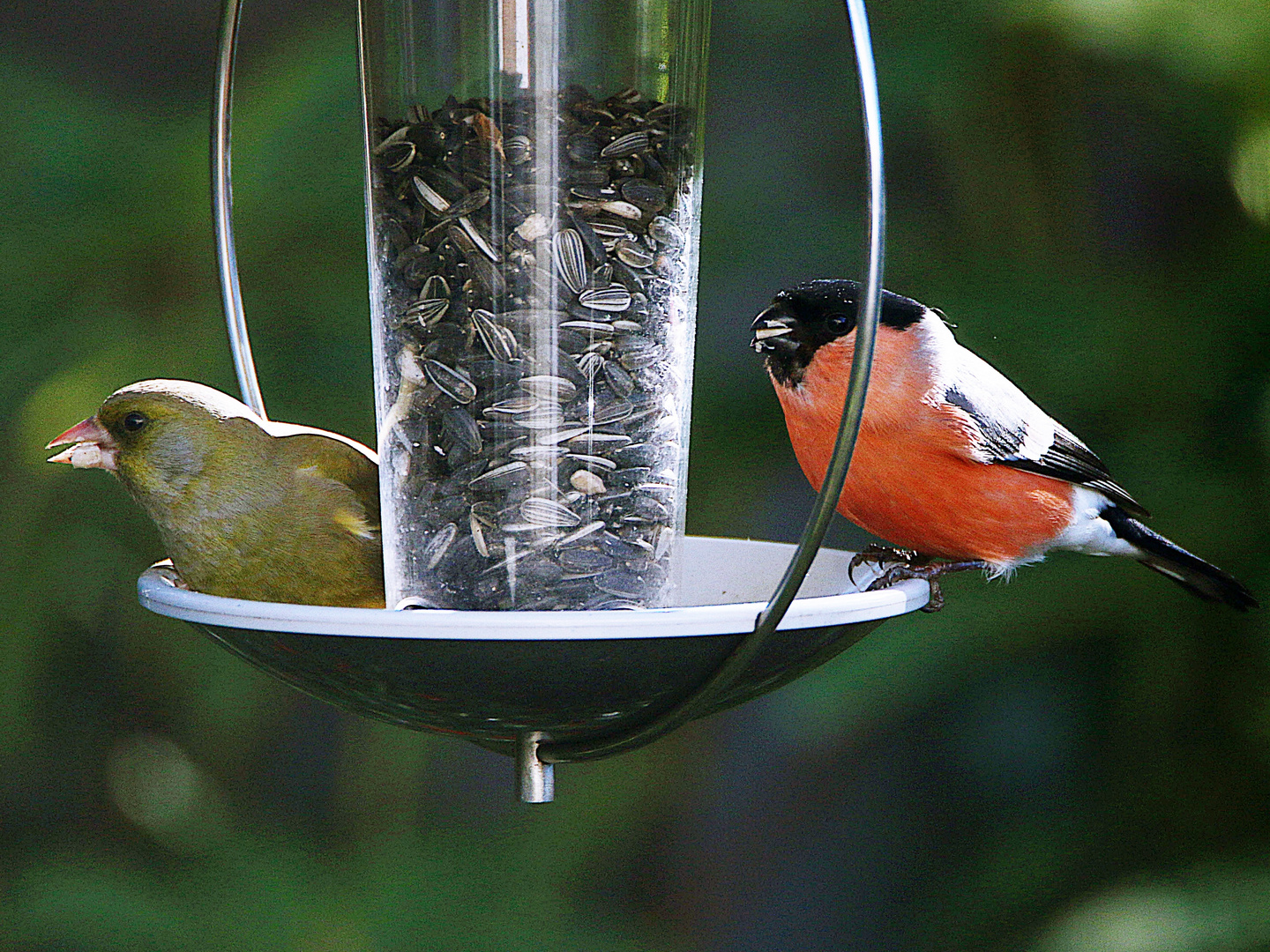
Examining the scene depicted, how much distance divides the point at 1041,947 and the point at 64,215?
7.59 feet

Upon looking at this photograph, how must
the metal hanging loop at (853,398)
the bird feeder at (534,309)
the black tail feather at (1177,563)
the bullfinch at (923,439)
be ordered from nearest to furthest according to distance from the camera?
the metal hanging loop at (853,398)
the bird feeder at (534,309)
the bullfinch at (923,439)
the black tail feather at (1177,563)

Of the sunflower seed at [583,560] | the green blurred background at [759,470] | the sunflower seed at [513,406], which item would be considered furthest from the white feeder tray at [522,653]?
the green blurred background at [759,470]

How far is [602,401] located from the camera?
1.14 m

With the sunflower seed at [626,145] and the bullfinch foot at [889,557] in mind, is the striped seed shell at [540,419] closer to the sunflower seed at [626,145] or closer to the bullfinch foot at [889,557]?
the sunflower seed at [626,145]

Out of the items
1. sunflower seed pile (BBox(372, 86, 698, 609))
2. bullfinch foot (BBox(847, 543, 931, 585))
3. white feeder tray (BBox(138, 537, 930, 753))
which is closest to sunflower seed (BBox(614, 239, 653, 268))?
sunflower seed pile (BBox(372, 86, 698, 609))

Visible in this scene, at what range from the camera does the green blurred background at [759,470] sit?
2.37 metres

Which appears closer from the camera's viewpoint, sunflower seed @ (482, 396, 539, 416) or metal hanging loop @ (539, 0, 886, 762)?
metal hanging loop @ (539, 0, 886, 762)

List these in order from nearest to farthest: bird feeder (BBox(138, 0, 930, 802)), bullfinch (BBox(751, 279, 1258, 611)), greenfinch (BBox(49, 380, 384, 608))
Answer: bird feeder (BBox(138, 0, 930, 802))
greenfinch (BBox(49, 380, 384, 608))
bullfinch (BBox(751, 279, 1258, 611))

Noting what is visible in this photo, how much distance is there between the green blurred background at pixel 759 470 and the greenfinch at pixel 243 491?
3.83ft

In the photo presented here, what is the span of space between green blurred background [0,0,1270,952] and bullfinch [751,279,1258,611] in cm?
76

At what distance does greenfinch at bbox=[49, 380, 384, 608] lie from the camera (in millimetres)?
1229

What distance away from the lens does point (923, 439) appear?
1.53 meters

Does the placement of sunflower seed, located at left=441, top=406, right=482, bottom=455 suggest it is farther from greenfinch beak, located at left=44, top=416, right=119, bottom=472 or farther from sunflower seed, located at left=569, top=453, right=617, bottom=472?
greenfinch beak, located at left=44, top=416, right=119, bottom=472

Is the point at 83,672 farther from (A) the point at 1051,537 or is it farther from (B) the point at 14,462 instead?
(A) the point at 1051,537
